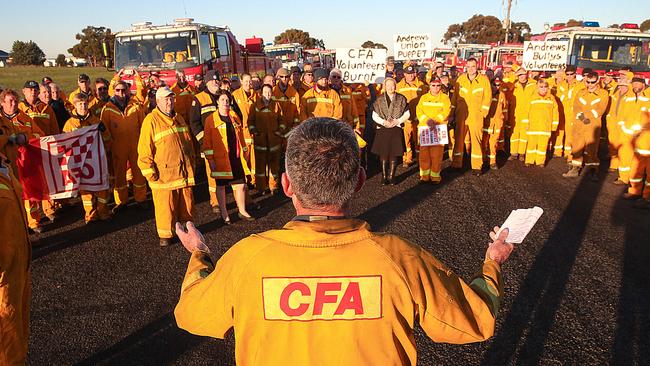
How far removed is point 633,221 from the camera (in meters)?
6.52

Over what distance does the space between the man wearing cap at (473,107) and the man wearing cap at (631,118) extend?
227 cm

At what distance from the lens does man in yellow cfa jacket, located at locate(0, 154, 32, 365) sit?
2.63m

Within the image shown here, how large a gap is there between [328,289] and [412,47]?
39.1 feet

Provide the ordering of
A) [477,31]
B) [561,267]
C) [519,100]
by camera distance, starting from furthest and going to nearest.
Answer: [477,31] < [519,100] < [561,267]

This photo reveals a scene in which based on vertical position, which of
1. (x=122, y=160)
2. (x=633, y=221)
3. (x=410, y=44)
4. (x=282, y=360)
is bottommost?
(x=633, y=221)

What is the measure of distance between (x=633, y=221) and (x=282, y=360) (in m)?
6.97

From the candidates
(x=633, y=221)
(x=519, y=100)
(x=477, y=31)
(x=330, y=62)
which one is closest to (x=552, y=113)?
(x=519, y=100)

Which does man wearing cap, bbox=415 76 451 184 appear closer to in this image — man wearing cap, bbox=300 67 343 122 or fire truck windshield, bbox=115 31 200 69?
man wearing cap, bbox=300 67 343 122

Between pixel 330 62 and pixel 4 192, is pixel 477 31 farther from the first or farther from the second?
pixel 4 192

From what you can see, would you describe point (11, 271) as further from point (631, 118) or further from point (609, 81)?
point (609, 81)

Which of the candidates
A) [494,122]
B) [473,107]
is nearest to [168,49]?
[473,107]

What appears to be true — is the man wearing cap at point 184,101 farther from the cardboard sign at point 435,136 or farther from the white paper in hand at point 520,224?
the white paper in hand at point 520,224

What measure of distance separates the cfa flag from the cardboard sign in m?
5.35

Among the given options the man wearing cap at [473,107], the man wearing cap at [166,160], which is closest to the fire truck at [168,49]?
the man wearing cap at [166,160]
